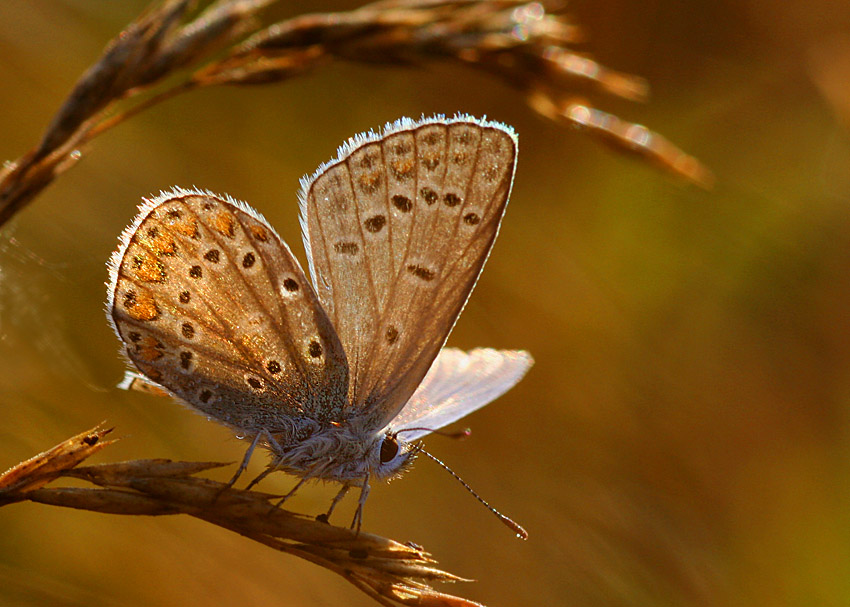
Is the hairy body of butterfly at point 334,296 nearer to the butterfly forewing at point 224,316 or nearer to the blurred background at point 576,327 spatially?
the butterfly forewing at point 224,316

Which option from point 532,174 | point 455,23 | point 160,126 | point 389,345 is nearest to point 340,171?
point 389,345

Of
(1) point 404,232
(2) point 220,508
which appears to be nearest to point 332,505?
(2) point 220,508

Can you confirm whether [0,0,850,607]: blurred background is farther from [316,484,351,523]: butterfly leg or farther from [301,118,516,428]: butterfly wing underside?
[301,118,516,428]: butterfly wing underside

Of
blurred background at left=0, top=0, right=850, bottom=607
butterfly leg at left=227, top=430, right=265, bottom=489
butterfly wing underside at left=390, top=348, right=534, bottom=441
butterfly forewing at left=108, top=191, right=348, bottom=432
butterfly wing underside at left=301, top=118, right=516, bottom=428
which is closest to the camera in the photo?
butterfly leg at left=227, top=430, right=265, bottom=489

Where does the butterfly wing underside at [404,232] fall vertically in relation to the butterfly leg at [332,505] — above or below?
above

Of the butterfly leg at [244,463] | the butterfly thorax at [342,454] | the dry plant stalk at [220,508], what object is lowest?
the dry plant stalk at [220,508]

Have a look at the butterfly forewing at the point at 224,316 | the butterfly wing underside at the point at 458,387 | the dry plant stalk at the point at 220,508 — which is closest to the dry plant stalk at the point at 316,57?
the butterfly forewing at the point at 224,316

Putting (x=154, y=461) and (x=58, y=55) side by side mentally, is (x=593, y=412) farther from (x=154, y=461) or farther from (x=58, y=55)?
(x=58, y=55)

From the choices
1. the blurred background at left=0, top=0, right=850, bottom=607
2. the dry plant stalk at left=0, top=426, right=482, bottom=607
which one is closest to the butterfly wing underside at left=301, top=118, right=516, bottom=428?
the dry plant stalk at left=0, top=426, right=482, bottom=607
